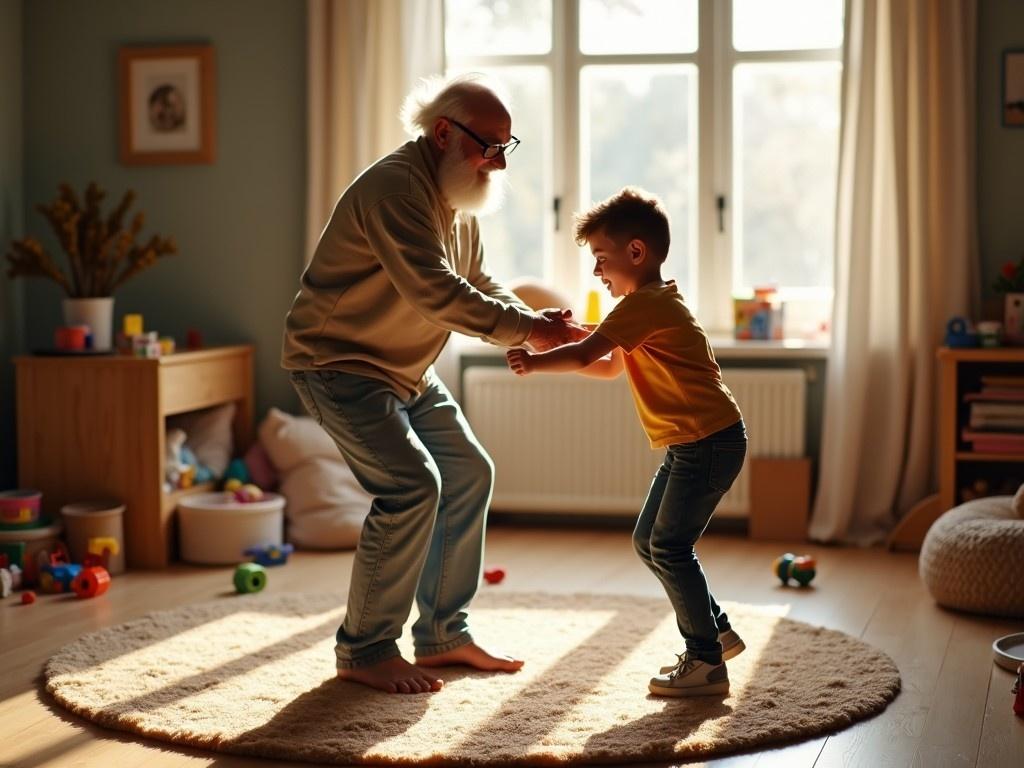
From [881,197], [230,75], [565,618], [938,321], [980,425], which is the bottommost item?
[565,618]

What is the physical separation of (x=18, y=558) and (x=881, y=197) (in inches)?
119

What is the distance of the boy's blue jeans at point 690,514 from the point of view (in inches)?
105

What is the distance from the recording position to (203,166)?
5.16m

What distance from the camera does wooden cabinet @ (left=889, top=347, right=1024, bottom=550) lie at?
420cm

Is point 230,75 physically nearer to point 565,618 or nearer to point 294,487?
point 294,487

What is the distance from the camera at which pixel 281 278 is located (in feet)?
16.8

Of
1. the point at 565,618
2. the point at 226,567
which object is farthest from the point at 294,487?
the point at 565,618

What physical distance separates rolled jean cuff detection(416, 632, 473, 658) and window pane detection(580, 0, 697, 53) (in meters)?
2.70

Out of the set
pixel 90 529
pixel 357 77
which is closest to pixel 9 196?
pixel 357 77

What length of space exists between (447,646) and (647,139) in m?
2.56

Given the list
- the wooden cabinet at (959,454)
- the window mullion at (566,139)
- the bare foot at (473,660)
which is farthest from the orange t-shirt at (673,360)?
the window mullion at (566,139)

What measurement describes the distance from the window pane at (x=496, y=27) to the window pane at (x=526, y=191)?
0.28 feet

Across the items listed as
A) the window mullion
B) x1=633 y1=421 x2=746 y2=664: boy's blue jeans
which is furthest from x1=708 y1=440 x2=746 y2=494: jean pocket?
the window mullion

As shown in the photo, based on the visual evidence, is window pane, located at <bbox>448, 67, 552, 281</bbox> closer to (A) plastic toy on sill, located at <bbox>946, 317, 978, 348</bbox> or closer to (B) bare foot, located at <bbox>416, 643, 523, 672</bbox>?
(A) plastic toy on sill, located at <bbox>946, 317, 978, 348</bbox>
